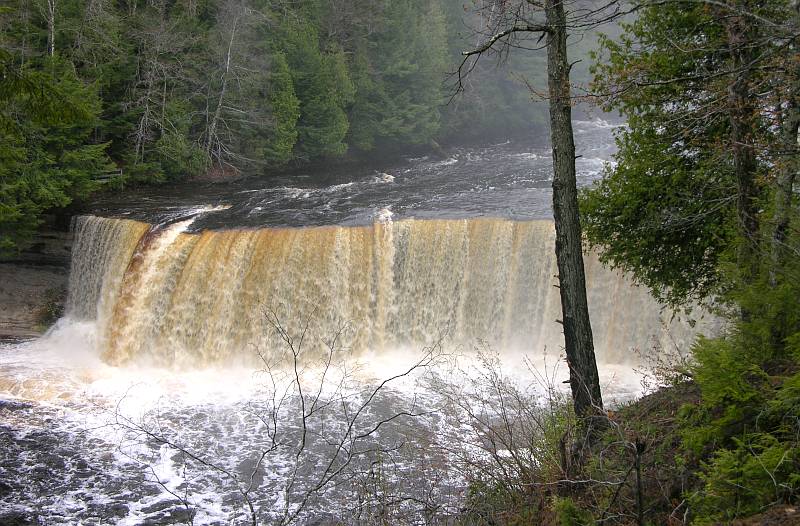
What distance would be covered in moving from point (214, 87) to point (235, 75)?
3.73 feet

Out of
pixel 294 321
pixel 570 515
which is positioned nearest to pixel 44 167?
pixel 294 321

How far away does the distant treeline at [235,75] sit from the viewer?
62.8ft

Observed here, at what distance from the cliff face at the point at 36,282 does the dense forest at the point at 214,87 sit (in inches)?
28.0

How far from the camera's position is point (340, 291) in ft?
52.8

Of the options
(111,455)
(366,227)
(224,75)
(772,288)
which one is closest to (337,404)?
(111,455)

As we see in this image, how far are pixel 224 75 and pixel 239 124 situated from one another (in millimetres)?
2033

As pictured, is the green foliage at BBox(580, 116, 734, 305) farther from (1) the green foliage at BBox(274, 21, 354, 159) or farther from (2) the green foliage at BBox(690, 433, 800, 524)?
(1) the green foliage at BBox(274, 21, 354, 159)

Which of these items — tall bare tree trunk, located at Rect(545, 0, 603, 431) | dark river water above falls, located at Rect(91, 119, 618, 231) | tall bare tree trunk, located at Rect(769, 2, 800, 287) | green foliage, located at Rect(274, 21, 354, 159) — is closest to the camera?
tall bare tree trunk, located at Rect(769, 2, 800, 287)

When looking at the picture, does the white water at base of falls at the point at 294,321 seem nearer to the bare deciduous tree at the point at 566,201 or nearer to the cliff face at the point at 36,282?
the cliff face at the point at 36,282

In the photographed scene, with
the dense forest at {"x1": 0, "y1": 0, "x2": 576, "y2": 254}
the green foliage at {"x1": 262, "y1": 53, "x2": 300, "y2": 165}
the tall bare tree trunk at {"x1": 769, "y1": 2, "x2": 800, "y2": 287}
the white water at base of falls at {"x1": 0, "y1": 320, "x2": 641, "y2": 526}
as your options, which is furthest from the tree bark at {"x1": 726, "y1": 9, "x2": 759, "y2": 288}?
the green foliage at {"x1": 262, "y1": 53, "x2": 300, "y2": 165}

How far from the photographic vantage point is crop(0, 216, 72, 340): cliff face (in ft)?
54.7

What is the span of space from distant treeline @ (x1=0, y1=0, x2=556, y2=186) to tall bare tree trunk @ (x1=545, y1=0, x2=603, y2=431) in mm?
12384

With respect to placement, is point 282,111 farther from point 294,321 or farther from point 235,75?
point 294,321

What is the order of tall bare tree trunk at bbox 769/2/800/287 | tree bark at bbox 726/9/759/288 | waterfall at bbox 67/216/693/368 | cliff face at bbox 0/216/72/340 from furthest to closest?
cliff face at bbox 0/216/72/340, waterfall at bbox 67/216/693/368, tree bark at bbox 726/9/759/288, tall bare tree trunk at bbox 769/2/800/287
